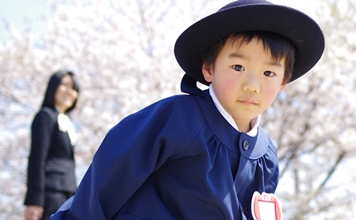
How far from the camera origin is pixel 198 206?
4.60 ft

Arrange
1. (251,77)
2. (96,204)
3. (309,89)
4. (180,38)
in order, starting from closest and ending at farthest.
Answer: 1. (96,204)
2. (251,77)
3. (180,38)
4. (309,89)

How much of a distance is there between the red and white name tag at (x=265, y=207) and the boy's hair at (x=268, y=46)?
0.40 metres

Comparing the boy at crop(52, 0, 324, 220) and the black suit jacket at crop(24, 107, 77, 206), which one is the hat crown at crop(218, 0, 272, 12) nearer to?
the boy at crop(52, 0, 324, 220)

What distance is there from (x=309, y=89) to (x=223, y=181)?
5132mm

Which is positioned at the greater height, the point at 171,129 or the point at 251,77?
the point at 251,77

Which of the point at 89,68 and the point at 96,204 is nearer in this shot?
the point at 96,204

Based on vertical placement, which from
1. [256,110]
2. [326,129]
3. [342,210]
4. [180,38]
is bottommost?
[342,210]

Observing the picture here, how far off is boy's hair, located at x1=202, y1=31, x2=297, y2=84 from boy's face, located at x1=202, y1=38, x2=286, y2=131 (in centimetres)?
1

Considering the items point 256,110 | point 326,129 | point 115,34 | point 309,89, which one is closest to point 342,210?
point 326,129

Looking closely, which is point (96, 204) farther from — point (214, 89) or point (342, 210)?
point (342, 210)

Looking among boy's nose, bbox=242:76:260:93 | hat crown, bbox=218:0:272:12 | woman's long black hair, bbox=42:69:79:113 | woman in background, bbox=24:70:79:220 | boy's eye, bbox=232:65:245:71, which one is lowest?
woman in background, bbox=24:70:79:220

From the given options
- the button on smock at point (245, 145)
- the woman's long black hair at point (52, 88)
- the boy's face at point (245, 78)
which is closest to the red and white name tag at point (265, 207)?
the button on smock at point (245, 145)

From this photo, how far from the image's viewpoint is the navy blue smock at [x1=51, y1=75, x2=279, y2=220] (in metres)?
1.36

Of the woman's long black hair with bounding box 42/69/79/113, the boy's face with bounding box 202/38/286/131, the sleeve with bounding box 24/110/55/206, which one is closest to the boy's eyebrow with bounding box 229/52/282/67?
the boy's face with bounding box 202/38/286/131
